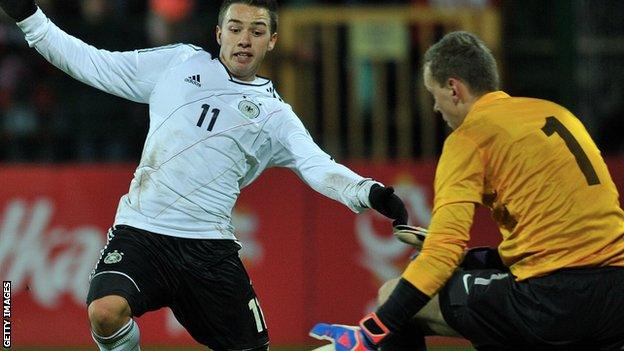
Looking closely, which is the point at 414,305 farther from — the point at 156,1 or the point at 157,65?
the point at 156,1

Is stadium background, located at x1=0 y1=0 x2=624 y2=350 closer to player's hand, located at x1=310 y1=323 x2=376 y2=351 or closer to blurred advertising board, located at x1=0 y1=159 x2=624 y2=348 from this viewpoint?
blurred advertising board, located at x1=0 y1=159 x2=624 y2=348

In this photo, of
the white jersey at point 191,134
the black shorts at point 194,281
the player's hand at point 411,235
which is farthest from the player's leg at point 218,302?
the player's hand at point 411,235

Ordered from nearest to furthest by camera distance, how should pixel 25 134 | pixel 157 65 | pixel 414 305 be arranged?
pixel 414 305 < pixel 157 65 < pixel 25 134

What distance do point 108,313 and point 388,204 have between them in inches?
52.4

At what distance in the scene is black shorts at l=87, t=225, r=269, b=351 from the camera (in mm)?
5602

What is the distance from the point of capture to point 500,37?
38.6 feet

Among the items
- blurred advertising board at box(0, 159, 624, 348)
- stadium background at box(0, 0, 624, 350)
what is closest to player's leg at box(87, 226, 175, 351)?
stadium background at box(0, 0, 624, 350)

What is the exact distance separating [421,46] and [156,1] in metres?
2.59

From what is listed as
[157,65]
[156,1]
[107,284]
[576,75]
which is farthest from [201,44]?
[107,284]

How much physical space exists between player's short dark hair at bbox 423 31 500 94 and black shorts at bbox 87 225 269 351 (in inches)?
63.5

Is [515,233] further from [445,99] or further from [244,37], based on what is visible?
[244,37]

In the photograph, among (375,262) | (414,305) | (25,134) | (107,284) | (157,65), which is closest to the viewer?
(414,305)

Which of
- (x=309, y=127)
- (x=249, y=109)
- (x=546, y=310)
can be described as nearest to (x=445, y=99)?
(x=546, y=310)

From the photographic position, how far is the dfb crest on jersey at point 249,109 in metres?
5.92
